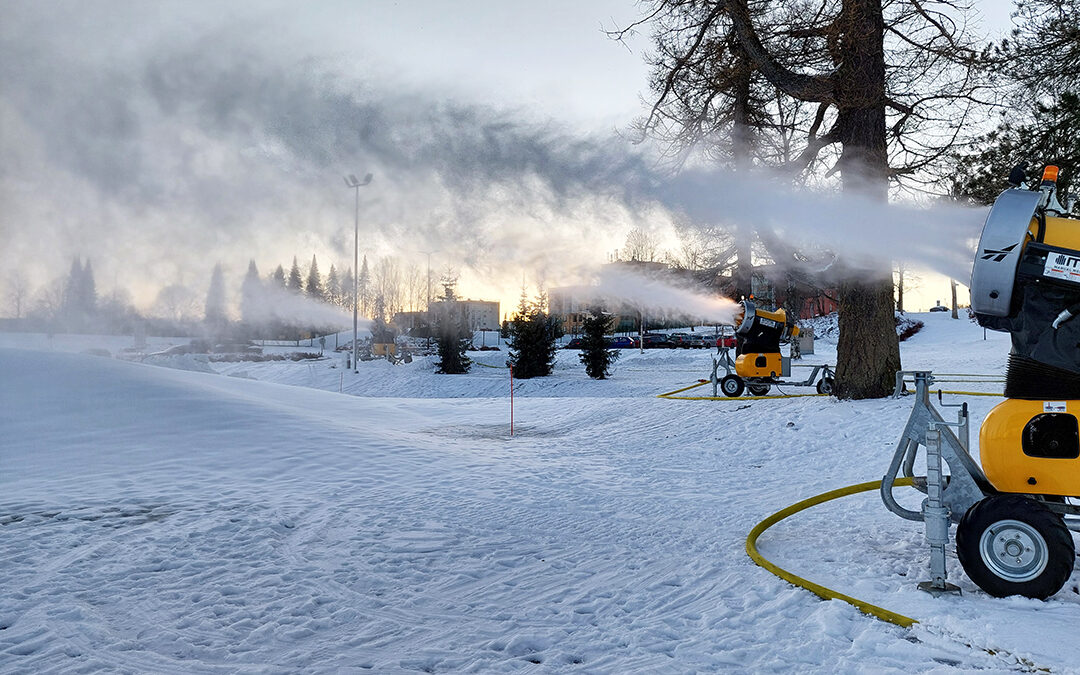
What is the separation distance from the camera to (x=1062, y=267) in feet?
14.7

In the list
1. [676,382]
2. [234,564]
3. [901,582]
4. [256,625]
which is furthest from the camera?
[676,382]

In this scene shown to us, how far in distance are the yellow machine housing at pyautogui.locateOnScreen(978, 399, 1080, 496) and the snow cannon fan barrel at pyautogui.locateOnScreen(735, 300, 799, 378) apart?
13.5 metres

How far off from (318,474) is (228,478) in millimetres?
1052

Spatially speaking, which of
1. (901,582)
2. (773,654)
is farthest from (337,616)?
(901,582)

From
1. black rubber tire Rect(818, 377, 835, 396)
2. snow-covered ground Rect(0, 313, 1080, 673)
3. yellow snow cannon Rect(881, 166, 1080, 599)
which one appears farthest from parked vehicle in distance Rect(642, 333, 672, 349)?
yellow snow cannon Rect(881, 166, 1080, 599)

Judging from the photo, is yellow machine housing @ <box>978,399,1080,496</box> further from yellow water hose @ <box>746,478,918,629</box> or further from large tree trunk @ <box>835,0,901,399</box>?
large tree trunk @ <box>835,0,901,399</box>

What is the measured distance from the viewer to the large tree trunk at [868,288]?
13.5 meters

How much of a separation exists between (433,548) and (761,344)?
1418cm

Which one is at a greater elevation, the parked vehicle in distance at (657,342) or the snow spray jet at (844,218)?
the snow spray jet at (844,218)

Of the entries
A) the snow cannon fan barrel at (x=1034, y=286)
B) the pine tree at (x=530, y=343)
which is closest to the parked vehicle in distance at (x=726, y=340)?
the pine tree at (x=530, y=343)

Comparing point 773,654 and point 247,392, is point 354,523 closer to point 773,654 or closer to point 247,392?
point 773,654

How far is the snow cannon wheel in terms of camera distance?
18.3 metres

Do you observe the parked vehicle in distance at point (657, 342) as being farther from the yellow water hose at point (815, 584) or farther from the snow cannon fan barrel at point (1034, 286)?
the snow cannon fan barrel at point (1034, 286)

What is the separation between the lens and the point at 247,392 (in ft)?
46.1
